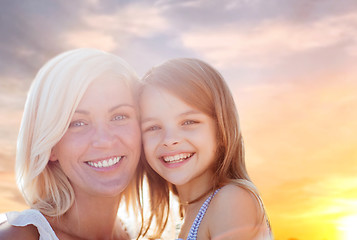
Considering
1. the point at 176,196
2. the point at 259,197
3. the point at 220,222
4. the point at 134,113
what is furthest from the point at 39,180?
the point at 259,197

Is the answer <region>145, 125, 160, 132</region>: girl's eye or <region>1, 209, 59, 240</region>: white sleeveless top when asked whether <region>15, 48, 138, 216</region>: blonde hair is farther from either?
<region>145, 125, 160, 132</region>: girl's eye

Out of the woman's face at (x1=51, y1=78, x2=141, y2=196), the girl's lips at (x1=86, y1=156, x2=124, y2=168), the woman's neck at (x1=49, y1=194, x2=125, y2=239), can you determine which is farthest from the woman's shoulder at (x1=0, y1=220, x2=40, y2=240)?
the girl's lips at (x1=86, y1=156, x2=124, y2=168)

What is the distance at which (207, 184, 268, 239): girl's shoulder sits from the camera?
→ 402 centimetres

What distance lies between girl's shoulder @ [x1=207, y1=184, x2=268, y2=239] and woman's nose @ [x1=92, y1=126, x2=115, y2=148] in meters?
1.15

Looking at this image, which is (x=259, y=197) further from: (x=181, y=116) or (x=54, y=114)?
(x=54, y=114)

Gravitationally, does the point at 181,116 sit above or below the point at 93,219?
above

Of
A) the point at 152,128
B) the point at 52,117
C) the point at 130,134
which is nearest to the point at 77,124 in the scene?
the point at 52,117

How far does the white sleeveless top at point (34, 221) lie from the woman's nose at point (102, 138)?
0.82m

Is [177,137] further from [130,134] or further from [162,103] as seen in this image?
[130,134]

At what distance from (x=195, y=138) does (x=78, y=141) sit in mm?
1111

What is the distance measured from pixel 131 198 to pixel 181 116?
4.69ft

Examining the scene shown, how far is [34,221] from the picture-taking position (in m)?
4.05

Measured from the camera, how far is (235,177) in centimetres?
460

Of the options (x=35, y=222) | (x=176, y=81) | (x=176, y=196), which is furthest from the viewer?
(x=176, y=196)
